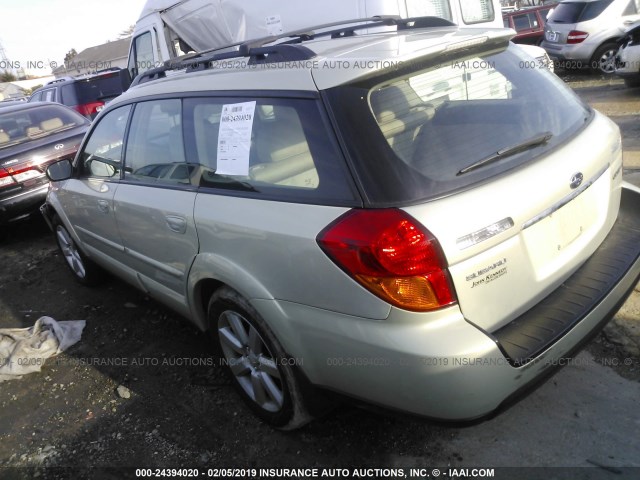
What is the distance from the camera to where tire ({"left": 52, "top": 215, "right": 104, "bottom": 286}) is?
446 cm

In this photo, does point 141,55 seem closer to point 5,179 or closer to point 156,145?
point 5,179

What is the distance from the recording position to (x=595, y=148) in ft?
7.61

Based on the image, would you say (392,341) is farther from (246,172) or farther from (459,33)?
(459,33)

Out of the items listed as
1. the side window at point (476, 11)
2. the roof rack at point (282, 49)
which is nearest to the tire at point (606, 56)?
the side window at point (476, 11)

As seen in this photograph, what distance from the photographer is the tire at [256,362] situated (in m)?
2.32

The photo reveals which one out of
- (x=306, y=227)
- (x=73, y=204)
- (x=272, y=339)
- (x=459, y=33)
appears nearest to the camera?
(x=306, y=227)

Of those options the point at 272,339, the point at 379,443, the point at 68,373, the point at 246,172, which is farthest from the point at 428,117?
the point at 68,373

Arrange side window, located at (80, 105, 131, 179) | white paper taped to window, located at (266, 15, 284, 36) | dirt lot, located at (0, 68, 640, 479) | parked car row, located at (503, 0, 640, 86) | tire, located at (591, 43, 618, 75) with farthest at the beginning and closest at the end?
tire, located at (591, 43, 618, 75)
parked car row, located at (503, 0, 640, 86)
white paper taped to window, located at (266, 15, 284, 36)
side window, located at (80, 105, 131, 179)
dirt lot, located at (0, 68, 640, 479)

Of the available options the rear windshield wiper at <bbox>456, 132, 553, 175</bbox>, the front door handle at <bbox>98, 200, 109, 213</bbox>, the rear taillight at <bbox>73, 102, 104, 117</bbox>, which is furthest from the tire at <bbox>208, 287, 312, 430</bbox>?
the rear taillight at <bbox>73, 102, 104, 117</bbox>

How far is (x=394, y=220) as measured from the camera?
180 centimetres

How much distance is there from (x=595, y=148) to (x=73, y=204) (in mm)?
3588

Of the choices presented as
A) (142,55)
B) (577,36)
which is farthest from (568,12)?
(142,55)

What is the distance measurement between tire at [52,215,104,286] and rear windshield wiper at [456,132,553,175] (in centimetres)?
351

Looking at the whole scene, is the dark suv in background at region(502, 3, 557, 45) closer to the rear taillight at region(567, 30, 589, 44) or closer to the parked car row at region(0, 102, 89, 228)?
the rear taillight at region(567, 30, 589, 44)
